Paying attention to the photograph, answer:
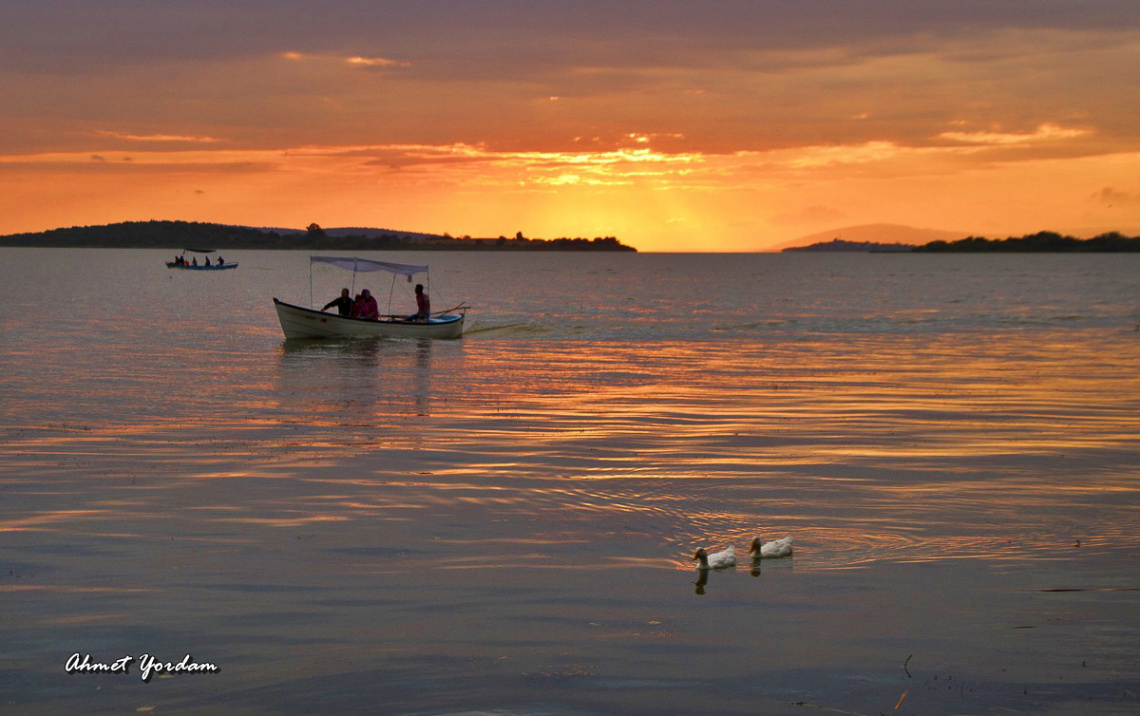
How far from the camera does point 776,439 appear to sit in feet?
63.1

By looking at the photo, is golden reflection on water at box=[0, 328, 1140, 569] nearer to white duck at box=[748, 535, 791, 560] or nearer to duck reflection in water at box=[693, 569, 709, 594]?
white duck at box=[748, 535, 791, 560]

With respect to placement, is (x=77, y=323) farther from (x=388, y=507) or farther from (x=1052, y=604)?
(x=1052, y=604)

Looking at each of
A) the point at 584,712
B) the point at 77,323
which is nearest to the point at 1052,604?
the point at 584,712

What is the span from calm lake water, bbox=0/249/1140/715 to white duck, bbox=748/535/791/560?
277 mm

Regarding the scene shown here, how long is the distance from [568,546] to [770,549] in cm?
221


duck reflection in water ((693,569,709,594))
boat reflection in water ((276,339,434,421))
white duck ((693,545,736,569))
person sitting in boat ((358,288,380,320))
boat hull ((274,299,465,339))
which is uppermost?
person sitting in boat ((358,288,380,320))

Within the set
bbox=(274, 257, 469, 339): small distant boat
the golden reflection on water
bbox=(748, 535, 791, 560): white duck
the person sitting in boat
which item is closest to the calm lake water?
the golden reflection on water

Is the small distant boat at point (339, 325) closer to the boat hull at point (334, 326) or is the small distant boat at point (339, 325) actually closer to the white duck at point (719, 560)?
the boat hull at point (334, 326)

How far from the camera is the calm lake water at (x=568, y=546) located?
26.8 ft

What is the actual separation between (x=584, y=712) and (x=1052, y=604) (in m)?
4.95

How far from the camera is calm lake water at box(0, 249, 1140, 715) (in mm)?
8156

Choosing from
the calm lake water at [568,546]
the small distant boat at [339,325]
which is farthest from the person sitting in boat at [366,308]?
the calm lake water at [568,546]

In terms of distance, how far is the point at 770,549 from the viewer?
37.1 ft

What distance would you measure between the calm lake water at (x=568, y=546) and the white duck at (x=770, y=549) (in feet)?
0.91
